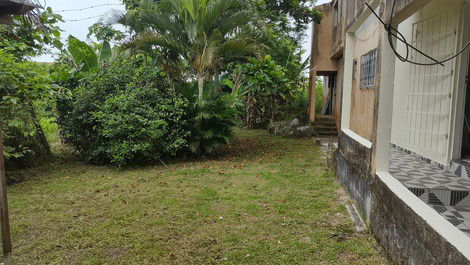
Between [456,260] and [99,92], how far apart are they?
8.27m

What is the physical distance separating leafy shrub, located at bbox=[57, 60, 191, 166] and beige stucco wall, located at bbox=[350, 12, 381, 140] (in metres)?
4.10

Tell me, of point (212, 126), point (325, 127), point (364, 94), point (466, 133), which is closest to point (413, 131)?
point (466, 133)

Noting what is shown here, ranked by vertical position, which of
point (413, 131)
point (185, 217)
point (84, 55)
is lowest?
point (185, 217)

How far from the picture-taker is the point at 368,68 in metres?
6.84

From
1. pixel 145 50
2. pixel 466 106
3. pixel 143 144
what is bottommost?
pixel 143 144

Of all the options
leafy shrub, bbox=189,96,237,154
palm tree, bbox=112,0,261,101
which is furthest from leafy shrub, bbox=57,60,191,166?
palm tree, bbox=112,0,261,101

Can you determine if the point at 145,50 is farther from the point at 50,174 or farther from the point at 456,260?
the point at 456,260

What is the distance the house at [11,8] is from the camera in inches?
124

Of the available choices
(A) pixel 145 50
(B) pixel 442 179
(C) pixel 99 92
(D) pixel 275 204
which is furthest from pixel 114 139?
(B) pixel 442 179

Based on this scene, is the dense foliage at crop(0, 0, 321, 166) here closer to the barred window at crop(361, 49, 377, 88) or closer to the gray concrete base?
the barred window at crop(361, 49, 377, 88)

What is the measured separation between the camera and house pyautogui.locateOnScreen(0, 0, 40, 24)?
3.15 m

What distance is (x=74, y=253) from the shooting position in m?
3.71

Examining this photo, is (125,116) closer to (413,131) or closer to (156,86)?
(156,86)

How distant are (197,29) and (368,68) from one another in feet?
13.7
